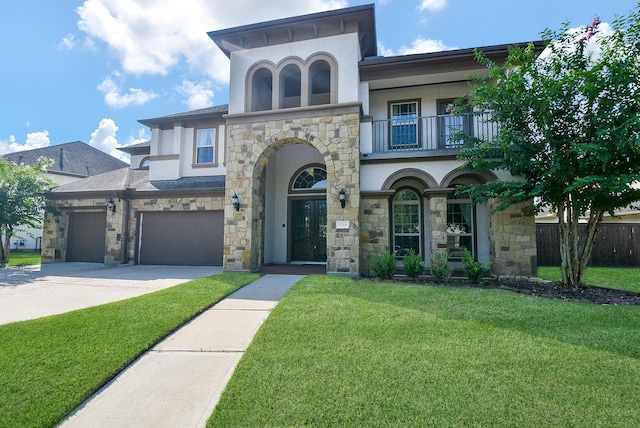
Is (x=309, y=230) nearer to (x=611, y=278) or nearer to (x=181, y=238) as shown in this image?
(x=181, y=238)

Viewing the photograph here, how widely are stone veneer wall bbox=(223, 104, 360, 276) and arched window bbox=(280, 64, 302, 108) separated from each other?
1.06 meters

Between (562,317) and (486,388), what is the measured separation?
9.33ft

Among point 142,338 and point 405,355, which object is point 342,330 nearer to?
point 405,355

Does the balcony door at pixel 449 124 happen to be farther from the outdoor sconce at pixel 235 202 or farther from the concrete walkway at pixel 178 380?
the concrete walkway at pixel 178 380

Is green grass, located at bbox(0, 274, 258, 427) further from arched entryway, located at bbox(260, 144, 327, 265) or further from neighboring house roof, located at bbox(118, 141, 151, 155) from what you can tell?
neighboring house roof, located at bbox(118, 141, 151, 155)

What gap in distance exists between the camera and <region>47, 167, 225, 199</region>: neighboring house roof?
1087cm

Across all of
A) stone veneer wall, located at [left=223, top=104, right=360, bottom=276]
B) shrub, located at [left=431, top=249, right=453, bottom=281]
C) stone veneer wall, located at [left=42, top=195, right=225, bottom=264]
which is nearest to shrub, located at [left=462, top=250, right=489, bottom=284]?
shrub, located at [left=431, top=249, right=453, bottom=281]

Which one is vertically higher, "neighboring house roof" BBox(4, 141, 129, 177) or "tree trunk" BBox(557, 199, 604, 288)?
"neighboring house roof" BBox(4, 141, 129, 177)

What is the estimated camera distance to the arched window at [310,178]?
11.0 m

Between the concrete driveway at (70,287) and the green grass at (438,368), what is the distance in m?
→ 3.71

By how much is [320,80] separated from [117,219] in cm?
871

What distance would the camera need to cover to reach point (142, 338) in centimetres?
371

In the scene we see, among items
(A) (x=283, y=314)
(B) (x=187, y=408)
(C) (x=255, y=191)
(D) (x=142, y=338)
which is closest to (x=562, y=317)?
(A) (x=283, y=314)

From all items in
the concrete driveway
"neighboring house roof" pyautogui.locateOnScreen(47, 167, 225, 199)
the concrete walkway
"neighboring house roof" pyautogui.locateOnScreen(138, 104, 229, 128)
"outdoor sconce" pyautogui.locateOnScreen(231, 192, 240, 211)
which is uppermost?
"neighboring house roof" pyautogui.locateOnScreen(138, 104, 229, 128)
